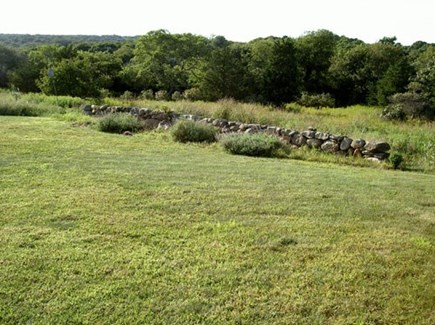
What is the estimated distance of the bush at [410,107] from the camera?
Answer: 54.0 feet

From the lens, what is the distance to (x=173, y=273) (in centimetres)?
276

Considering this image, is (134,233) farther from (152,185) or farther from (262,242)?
(152,185)

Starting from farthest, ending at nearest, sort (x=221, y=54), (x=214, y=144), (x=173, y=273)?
1. (x=221, y=54)
2. (x=214, y=144)
3. (x=173, y=273)

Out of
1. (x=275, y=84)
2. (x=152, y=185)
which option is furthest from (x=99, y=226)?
Result: (x=275, y=84)

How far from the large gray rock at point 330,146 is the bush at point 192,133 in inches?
89.1

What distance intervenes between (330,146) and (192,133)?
2.78m

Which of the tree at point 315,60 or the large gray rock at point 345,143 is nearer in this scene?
the large gray rock at point 345,143

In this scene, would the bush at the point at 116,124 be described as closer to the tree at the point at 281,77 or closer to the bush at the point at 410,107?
the bush at the point at 410,107

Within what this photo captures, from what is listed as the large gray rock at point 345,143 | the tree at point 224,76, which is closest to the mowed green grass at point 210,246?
the large gray rock at point 345,143

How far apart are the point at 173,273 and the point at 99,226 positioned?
104cm

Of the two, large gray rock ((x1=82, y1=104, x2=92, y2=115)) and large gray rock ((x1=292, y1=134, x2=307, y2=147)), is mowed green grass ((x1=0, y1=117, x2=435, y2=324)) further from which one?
large gray rock ((x1=82, y1=104, x2=92, y2=115))

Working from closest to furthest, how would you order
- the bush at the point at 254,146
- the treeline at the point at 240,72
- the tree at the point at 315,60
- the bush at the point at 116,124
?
the bush at the point at 254,146
the bush at the point at 116,124
the treeline at the point at 240,72
the tree at the point at 315,60

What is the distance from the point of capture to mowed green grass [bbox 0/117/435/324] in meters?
2.42

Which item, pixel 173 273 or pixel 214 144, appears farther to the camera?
pixel 214 144
